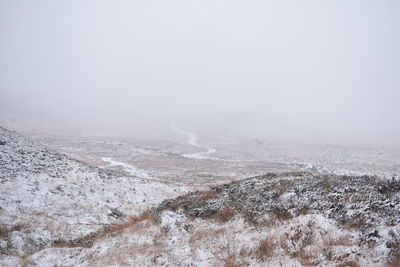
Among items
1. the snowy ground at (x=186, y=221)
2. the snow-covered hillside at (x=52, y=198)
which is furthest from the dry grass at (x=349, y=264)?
the snow-covered hillside at (x=52, y=198)

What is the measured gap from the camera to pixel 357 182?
14.3 metres

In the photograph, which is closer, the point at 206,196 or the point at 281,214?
the point at 281,214

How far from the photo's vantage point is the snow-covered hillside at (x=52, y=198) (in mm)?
13508

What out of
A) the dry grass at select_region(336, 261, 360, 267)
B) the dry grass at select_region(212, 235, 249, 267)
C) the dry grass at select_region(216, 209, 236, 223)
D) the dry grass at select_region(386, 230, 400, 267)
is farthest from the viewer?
the dry grass at select_region(216, 209, 236, 223)

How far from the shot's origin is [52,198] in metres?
18.5

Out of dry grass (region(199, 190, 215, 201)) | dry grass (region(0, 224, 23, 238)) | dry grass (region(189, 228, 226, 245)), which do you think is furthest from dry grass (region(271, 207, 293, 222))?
dry grass (region(0, 224, 23, 238))

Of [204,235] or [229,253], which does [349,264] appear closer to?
[229,253]

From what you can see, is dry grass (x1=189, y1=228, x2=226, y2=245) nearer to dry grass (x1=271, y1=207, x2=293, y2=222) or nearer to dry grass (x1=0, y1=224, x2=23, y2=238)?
dry grass (x1=271, y1=207, x2=293, y2=222)

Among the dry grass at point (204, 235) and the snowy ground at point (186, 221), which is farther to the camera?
the dry grass at point (204, 235)

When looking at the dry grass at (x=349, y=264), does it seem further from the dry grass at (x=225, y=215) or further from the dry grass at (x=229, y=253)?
the dry grass at (x=225, y=215)

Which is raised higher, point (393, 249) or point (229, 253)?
point (393, 249)

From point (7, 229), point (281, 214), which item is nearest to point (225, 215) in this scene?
point (281, 214)

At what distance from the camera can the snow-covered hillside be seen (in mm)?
13508

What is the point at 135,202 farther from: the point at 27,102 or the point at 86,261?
the point at 27,102
